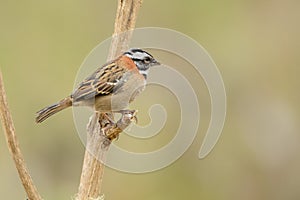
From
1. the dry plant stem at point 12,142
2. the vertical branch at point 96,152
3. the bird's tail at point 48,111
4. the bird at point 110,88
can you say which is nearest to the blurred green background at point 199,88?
the bird at point 110,88

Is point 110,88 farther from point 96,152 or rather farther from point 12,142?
point 12,142

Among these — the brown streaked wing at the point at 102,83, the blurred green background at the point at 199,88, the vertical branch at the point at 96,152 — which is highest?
the blurred green background at the point at 199,88

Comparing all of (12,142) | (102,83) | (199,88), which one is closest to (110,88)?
(102,83)

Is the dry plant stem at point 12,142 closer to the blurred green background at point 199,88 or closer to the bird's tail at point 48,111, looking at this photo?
the bird's tail at point 48,111

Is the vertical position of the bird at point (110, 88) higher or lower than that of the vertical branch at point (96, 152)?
higher

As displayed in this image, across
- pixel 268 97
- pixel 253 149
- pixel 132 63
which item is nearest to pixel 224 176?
pixel 253 149

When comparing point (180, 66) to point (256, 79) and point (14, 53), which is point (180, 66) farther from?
point (14, 53)
